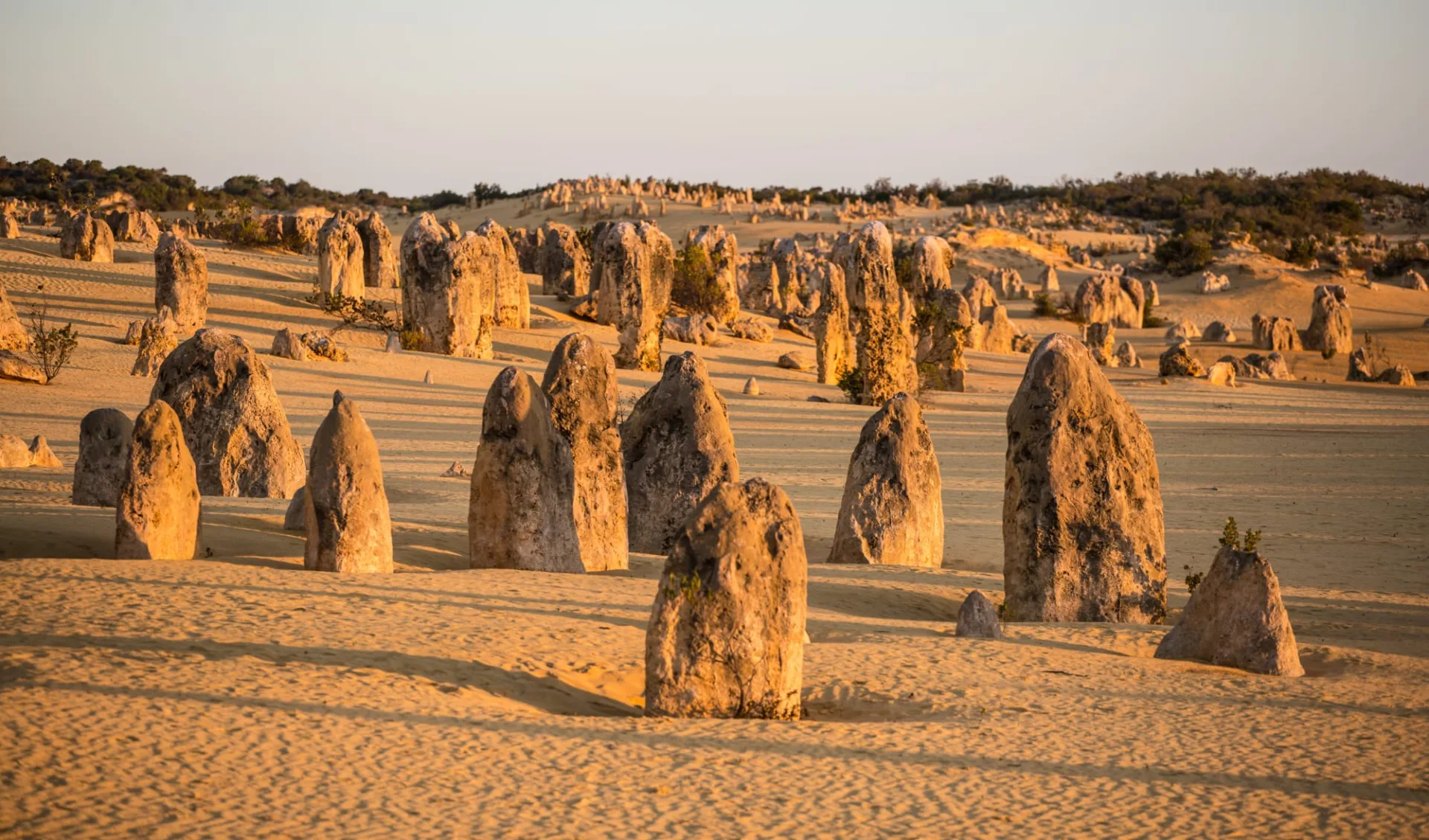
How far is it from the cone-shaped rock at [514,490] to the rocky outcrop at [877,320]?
1508 cm

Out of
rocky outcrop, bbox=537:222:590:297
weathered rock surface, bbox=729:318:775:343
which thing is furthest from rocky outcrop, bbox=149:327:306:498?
rocky outcrop, bbox=537:222:590:297

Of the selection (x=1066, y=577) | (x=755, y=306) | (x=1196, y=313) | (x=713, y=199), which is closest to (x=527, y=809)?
(x=1066, y=577)

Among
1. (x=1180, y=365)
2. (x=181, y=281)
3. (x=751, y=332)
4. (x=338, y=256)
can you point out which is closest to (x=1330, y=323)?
(x=1180, y=365)

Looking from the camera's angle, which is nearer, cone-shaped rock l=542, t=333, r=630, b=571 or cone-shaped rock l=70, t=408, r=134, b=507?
cone-shaped rock l=542, t=333, r=630, b=571

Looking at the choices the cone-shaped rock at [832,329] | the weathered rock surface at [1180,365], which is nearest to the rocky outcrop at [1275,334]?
the weathered rock surface at [1180,365]

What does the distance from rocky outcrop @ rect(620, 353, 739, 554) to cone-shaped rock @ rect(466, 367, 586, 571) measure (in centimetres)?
199

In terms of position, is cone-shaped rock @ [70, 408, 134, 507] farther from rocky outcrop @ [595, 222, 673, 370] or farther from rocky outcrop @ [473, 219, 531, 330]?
rocky outcrop @ [473, 219, 531, 330]

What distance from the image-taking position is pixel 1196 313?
4825cm

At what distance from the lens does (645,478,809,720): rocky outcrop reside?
6.68 meters

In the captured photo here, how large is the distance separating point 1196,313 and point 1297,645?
138 feet

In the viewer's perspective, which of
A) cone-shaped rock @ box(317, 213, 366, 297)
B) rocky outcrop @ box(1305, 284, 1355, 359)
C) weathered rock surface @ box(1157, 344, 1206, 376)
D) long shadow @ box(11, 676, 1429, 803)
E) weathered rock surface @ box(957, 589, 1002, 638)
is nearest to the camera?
long shadow @ box(11, 676, 1429, 803)

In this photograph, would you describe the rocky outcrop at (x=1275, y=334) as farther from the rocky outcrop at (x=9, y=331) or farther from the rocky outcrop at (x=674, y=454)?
the rocky outcrop at (x=9, y=331)

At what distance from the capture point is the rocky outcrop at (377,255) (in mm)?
35469

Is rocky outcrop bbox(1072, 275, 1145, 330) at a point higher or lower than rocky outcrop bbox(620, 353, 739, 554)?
higher
